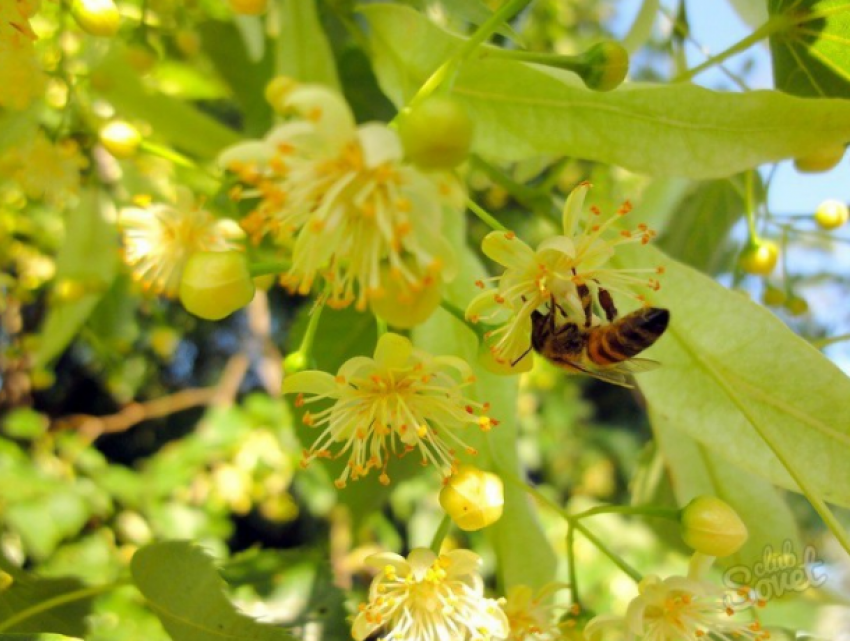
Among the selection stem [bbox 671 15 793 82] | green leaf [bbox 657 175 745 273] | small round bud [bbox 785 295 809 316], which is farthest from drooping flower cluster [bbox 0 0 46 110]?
small round bud [bbox 785 295 809 316]

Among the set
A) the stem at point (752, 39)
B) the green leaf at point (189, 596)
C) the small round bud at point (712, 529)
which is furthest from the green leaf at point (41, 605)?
the stem at point (752, 39)

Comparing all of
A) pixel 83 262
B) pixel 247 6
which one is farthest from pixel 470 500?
pixel 83 262

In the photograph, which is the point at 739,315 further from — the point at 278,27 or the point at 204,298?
the point at 278,27

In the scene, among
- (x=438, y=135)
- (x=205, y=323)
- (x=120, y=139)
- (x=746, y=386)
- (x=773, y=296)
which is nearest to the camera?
(x=438, y=135)

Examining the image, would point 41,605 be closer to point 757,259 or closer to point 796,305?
point 757,259

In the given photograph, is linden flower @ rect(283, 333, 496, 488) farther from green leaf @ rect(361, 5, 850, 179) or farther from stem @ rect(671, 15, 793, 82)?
stem @ rect(671, 15, 793, 82)

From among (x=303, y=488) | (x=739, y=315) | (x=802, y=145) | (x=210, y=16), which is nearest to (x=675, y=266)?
(x=739, y=315)

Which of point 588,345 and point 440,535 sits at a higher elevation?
point 588,345
